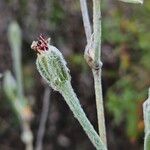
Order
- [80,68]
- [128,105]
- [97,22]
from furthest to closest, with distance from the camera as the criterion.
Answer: [80,68] < [128,105] < [97,22]

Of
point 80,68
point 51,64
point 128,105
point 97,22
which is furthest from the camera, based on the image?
point 80,68

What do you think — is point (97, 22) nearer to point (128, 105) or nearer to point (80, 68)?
point (128, 105)

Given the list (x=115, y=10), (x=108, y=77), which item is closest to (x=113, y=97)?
(x=108, y=77)

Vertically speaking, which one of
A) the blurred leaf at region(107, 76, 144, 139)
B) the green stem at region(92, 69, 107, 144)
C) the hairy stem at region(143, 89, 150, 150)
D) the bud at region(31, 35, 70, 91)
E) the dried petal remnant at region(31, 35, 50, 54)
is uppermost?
the dried petal remnant at region(31, 35, 50, 54)

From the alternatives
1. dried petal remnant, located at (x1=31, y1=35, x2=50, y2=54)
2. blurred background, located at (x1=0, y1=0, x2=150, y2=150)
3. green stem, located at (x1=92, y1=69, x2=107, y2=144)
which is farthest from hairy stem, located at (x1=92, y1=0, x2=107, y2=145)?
blurred background, located at (x1=0, y1=0, x2=150, y2=150)

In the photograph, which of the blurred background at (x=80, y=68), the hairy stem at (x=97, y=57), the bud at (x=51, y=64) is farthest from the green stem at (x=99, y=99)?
the blurred background at (x=80, y=68)

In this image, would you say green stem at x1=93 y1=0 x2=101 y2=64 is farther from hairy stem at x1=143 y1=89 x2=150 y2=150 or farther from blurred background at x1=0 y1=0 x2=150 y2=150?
blurred background at x1=0 y1=0 x2=150 y2=150

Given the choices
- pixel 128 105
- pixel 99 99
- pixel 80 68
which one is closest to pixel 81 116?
pixel 99 99
